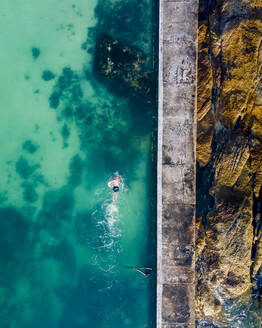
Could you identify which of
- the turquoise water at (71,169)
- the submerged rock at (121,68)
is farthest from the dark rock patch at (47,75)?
the submerged rock at (121,68)

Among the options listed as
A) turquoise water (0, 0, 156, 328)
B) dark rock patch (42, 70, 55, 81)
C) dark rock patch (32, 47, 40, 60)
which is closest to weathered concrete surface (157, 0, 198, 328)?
turquoise water (0, 0, 156, 328)

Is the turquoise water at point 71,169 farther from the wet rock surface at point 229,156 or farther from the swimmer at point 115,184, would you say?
the wet rock surface at point 229,156

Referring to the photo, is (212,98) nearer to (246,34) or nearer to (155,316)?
(246,34)

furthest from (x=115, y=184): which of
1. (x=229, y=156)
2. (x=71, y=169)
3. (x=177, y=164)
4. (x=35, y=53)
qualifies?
(x=35, y=53)

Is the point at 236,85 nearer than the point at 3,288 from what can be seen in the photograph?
Yes

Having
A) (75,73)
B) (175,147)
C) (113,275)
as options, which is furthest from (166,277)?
(75,73)

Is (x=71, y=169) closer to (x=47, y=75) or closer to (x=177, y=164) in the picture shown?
(x=47, y=75)

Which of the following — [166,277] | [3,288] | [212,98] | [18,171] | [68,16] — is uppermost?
[68,16]

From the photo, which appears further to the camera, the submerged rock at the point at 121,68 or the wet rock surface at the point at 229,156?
the submerged rock at the point at 121,68
